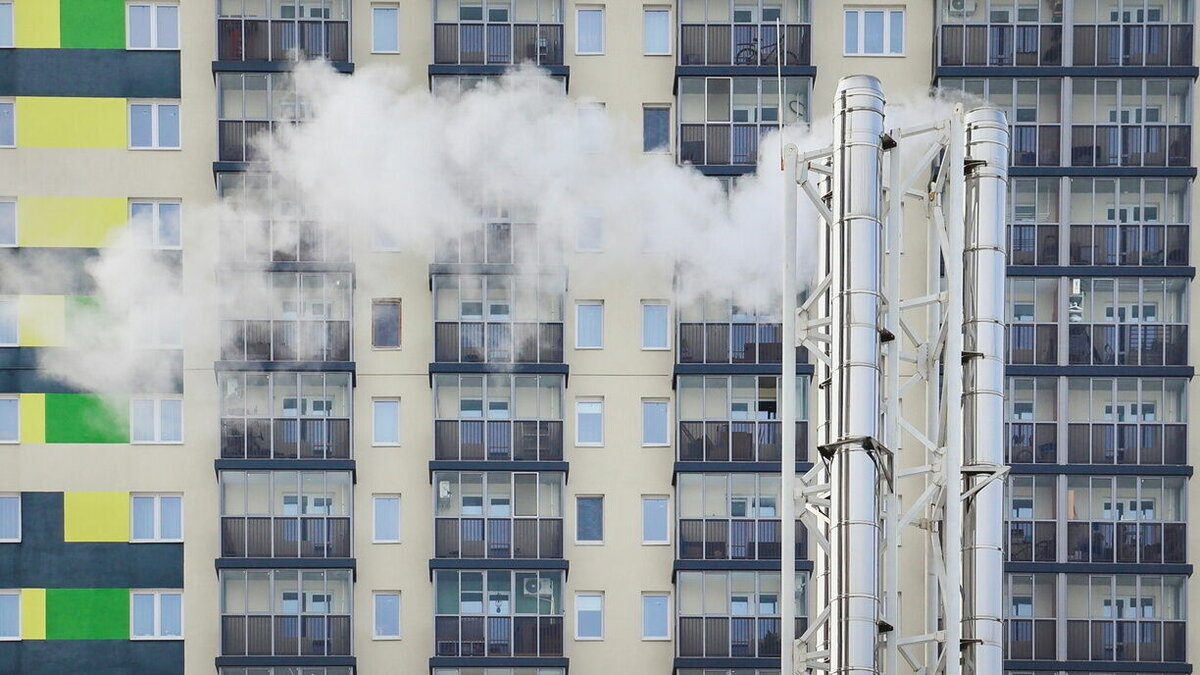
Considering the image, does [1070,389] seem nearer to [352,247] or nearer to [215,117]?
[352,247]

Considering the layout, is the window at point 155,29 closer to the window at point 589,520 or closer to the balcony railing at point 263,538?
the balcony railing at point 263,538

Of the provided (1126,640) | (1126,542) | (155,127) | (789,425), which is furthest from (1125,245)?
(155,127)

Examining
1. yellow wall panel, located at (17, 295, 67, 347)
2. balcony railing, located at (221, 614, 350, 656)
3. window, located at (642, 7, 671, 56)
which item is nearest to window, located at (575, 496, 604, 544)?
balcony railing, located at (221, 614, 350, 656)

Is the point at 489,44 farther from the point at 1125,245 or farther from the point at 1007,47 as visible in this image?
the point at 1125,245

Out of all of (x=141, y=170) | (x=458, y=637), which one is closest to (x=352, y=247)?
(x=141, y=170)

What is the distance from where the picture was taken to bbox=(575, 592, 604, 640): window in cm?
5444

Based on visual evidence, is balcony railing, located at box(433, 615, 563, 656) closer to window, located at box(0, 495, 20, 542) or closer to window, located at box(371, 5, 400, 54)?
window, located at box(0, 495, 20, 542)

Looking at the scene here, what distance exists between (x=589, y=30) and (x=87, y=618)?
58.7ft

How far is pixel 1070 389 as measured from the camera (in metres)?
54.5

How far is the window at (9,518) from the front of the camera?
5456cm

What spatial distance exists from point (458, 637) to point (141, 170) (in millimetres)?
13135

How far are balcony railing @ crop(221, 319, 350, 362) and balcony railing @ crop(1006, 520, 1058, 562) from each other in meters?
16.1

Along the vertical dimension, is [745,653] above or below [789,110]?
below

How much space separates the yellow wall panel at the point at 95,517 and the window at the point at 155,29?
10.5m
